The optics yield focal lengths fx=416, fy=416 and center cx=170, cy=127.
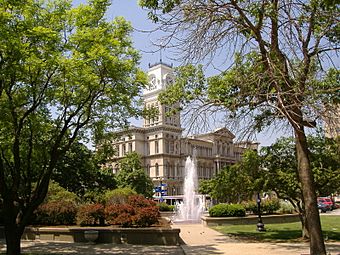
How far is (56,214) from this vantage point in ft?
74.3

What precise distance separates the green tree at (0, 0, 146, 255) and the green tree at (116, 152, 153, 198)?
170ft

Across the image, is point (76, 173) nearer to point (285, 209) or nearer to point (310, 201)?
point (285, 209)

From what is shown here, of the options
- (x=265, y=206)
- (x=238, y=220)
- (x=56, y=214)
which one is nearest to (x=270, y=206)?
(x=265, y=206)

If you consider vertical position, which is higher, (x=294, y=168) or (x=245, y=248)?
(x=294, y=168)

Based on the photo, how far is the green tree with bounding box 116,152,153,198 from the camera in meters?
67.9

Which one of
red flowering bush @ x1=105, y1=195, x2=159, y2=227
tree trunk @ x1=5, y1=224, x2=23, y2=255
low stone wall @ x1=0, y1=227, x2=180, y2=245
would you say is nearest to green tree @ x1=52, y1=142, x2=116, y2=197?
low stone wall @ x1=0, y1=227, x2=180, y2=245

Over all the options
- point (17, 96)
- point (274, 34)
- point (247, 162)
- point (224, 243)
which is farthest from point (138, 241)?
point (274, 34)

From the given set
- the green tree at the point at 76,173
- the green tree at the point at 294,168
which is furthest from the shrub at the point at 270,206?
the green tree at the point at 76,173

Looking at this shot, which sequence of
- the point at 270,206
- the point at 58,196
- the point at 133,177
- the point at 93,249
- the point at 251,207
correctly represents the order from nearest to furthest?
the point at 93,249 < the point at 58,196 < the point at 251,207 < the point at 270,206 < the point at 133,177

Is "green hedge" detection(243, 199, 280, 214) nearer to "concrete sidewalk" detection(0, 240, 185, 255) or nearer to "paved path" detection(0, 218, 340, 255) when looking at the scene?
"paved path" detection(0, 218, 340, 255)

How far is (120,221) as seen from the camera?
62.6 feet

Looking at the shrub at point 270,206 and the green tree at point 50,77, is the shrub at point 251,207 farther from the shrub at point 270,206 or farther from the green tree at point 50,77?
the green tree at point 50,77

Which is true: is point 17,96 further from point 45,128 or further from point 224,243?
point 224,243

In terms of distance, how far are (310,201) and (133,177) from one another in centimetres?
5880
